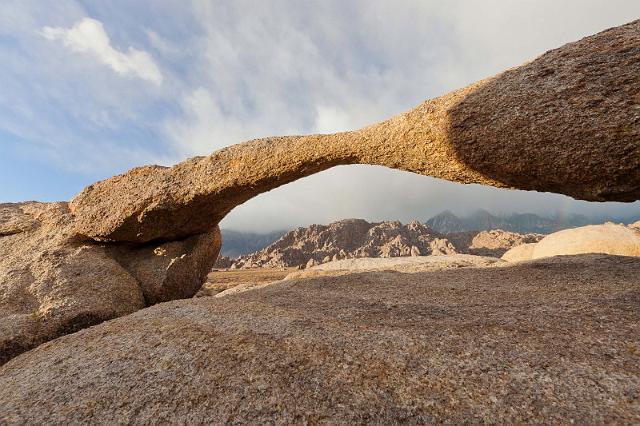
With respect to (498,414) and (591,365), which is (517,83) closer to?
(591,365)

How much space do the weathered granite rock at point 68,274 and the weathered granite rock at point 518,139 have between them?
7.85ft

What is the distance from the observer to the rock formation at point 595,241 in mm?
12742

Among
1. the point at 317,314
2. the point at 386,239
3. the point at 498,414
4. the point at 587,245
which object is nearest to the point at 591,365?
the point at 498,414

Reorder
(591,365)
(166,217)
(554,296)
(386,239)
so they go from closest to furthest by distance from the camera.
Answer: (591,365) → (554,296) → (166,217) → (386,239)

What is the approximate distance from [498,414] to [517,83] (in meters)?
4.99

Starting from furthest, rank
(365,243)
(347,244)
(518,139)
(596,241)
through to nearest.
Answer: (347,244) → (365,243) → (596,241) → (518,139)

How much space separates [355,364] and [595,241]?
1400cm

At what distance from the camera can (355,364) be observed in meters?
3.83

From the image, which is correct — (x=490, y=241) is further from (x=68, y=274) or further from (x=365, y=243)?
(x=68, y=274)

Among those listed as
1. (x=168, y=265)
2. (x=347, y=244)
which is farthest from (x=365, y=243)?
(x=168, y=265)

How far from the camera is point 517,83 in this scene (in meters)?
5.84

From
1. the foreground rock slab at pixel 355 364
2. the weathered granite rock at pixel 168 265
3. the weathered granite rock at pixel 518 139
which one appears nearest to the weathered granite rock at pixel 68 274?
the weathered granite rock at pixel 168 265

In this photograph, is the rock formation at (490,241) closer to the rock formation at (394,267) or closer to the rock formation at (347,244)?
the rock formation at (347,244)

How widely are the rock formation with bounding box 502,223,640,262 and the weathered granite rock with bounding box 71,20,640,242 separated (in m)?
7.37
